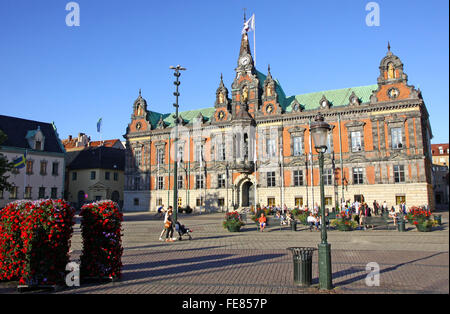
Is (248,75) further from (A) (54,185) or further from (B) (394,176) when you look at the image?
(A) (54,185)

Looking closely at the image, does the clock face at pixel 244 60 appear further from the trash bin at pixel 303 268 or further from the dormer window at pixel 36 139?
the trash bin at pixel 303 268

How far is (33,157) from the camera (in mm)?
51406

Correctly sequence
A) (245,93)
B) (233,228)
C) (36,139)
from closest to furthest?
1. (233,228)
2. (245,93)
3. (36,139)

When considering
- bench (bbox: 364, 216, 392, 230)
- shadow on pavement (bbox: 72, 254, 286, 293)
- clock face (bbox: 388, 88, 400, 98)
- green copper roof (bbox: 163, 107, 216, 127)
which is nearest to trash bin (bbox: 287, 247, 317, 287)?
shadow on pavement (bbox: 72, 254, 286, 293)

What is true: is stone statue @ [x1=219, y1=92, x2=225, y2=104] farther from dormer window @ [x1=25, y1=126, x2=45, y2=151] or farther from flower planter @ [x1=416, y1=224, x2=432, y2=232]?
flower planter @ [x1=416, y1=224, x2=432, y2=232]

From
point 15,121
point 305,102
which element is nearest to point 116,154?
point 15,121

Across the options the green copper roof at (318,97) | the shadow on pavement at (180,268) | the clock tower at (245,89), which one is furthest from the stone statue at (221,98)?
the shadow on pavement at (180,268)

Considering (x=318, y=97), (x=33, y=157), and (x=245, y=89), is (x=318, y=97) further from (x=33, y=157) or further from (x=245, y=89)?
(x=33, y=157)

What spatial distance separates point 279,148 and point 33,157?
117 ft

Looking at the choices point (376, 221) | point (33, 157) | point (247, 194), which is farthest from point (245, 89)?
point (33, 157)

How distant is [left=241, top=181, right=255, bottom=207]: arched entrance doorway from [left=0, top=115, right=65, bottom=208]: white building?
93.1 feet

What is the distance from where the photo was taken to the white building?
48781mm

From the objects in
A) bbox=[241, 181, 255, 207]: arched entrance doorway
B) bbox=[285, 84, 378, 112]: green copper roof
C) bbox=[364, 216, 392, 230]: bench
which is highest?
bbox=[285, 84, 378, 112]: green copper roof

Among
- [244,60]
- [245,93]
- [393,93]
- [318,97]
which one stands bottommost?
[393,93]
